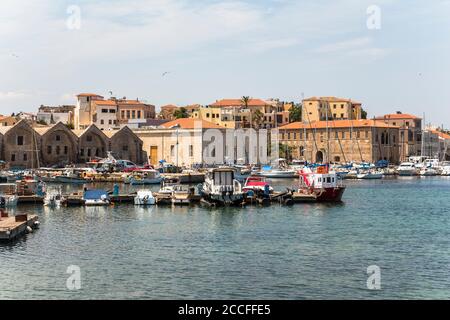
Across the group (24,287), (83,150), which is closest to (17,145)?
(83,150)

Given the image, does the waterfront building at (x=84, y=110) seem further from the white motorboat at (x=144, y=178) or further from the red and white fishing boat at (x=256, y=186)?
the red and white fishing boat at (x=256, y=186)

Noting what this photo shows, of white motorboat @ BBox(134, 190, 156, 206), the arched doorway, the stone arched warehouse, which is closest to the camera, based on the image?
white motorboat @ BBox(134, 190, 156, 206)

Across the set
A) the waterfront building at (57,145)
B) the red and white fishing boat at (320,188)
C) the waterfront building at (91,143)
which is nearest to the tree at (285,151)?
the waterfront building at (91,143)

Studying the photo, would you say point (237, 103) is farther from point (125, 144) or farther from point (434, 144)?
point (434, 144)

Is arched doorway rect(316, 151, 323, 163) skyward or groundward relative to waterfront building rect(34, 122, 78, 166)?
groundward

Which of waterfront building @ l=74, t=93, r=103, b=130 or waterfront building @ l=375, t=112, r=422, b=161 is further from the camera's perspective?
waterfront building @ l=375, t=112, r=422, b=161

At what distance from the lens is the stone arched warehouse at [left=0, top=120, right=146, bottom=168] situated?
106 m

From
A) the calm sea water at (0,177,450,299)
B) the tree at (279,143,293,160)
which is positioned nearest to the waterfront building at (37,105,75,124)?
the tree at (279,143,293,160)

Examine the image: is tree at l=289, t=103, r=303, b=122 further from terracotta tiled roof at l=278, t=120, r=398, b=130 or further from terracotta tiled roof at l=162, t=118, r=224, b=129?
terracotta tiled roof at l=162, t=118, r=224, b=129

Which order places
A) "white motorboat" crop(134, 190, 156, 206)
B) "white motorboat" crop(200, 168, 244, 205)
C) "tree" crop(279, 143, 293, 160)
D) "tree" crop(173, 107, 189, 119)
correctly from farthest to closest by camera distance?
"tree" crop(173, 107, 189, 119)
"tree" crop(279, 143, 293, 160)
"white motorboat" crop(134, 190, 156, 206)
"white motorboat" crop(200, 168, 244, 205)

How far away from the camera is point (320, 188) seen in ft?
206

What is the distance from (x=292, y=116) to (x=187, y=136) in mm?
47819
